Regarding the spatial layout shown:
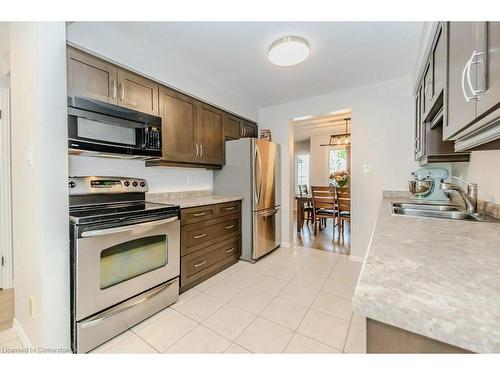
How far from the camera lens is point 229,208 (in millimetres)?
2814

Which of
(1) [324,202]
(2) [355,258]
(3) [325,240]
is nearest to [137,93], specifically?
(2) [355,258]

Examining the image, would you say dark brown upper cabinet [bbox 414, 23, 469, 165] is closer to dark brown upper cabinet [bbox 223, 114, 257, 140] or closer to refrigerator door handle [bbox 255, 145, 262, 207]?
refrigerator door handle [bbox 255, 145, 262, 207]

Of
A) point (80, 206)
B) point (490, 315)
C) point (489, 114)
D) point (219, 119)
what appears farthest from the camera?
point (219, 119)

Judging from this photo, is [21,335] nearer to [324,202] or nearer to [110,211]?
[110,211]

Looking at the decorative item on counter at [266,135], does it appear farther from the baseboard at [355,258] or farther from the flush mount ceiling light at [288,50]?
the baseboard at [355,258]

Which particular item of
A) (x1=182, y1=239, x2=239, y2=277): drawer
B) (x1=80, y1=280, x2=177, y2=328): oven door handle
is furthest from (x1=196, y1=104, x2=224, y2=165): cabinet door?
(x1=80, y1=280, x2=177, y2=328): oven door handle

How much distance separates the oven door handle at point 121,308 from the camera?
4.75 feet

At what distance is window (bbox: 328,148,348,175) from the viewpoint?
21.5ft

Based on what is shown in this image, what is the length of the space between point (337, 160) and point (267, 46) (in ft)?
16.9

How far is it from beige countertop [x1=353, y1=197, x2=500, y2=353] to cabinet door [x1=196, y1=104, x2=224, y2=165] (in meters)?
2.28
